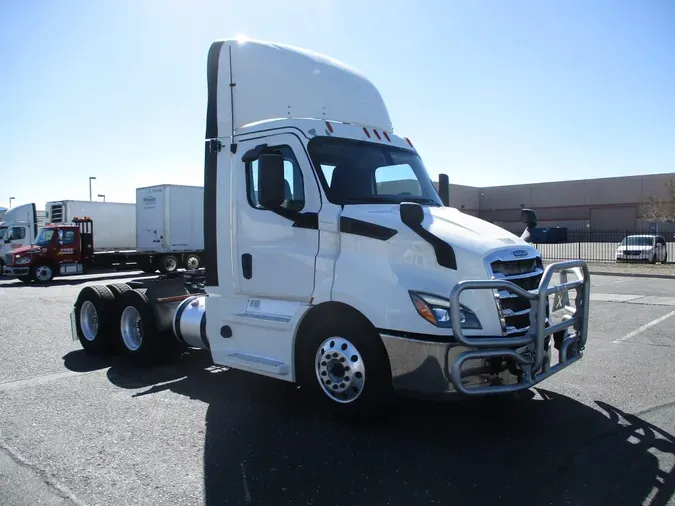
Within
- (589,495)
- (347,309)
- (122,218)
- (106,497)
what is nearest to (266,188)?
(347,309)

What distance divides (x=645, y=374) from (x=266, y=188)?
5041 mm

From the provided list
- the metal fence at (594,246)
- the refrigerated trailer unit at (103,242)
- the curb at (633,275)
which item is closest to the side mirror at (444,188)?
the metal fence at (594,246)

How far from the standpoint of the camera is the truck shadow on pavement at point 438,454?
11.7 feet

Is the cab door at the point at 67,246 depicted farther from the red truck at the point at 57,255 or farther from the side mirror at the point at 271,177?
the side mirror at the point at 271,177

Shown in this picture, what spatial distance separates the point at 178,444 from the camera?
14.7ft

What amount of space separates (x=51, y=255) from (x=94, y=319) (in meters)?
16.8

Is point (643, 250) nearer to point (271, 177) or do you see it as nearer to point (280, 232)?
point (280, 232)

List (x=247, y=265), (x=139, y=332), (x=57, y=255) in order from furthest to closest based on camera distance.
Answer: (x=57, y=255) < (x=139, y=332) < (x=247, y=265)

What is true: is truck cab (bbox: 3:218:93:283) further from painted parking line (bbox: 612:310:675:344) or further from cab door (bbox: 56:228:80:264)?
painted parking line (bbox: 612:310:675:344)

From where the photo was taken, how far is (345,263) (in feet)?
15.4

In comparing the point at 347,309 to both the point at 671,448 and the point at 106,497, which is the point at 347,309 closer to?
the point at 106,497

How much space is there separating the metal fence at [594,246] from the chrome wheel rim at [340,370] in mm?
7739

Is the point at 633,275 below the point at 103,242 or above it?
below

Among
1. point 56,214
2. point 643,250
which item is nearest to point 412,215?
point 643,250
